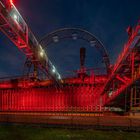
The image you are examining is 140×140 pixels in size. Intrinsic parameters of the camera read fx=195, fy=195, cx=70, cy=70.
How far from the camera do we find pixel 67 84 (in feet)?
77.0

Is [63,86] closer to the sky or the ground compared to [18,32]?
closer to the ground

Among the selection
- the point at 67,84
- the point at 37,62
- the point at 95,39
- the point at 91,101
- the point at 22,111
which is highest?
the point at 95,39

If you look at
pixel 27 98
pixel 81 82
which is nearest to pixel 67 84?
pixel 81 82

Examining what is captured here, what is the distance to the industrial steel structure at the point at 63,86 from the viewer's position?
14.6 meters

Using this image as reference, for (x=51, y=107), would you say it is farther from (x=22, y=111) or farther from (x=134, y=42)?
(x=134, y=42)

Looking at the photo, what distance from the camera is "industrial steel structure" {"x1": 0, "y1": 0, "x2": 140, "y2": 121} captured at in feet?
48.0

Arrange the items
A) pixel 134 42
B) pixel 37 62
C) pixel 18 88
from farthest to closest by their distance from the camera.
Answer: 1. pixel 18 88
2. pixel 37 62
3. pixel 134 42

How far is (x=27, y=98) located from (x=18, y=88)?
6.31 feet

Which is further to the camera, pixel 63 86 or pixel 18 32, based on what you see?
pixel 63 86

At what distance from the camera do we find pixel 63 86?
23609mm

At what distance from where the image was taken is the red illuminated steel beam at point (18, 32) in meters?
12.5

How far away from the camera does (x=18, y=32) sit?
14.1 metres

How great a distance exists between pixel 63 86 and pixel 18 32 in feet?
36.2

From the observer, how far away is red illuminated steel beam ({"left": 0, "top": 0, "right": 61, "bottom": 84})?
41.1 ft
